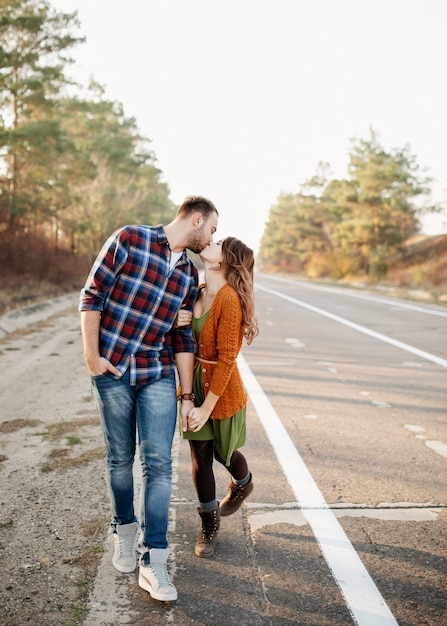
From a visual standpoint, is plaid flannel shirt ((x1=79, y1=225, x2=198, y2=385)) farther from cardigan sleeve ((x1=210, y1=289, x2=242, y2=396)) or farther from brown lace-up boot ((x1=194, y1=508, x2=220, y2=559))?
brown lace-up boot ((x1=194, y1=508, x2=220, y2=559))

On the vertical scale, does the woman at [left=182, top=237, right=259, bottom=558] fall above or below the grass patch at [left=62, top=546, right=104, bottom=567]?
above

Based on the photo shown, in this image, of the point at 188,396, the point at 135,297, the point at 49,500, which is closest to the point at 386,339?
the point at 49,500

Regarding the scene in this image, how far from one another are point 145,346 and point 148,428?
43 cm

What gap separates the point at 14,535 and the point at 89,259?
1199 inches

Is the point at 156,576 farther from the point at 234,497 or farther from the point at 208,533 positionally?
the point at 234,497

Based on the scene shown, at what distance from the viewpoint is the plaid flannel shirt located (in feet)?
10.2

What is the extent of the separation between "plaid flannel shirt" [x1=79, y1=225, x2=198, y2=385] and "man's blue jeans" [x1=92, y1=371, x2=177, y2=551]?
89 mm

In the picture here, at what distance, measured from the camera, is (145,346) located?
3.21 meters

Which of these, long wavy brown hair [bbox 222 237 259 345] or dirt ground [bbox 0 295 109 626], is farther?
long wavy brown hair [bbox 222 237 259 345]

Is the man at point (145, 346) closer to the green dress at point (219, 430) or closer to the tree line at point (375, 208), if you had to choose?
the green dress at point (219, 430)

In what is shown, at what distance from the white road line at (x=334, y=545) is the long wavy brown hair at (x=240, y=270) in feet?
4.52

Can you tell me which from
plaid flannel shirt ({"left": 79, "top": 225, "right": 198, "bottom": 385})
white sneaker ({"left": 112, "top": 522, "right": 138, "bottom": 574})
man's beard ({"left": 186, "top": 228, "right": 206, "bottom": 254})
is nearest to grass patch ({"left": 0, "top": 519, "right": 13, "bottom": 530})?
white sneaker ({"left": 112, "top": 522, "right": 138, "bottom": 574})

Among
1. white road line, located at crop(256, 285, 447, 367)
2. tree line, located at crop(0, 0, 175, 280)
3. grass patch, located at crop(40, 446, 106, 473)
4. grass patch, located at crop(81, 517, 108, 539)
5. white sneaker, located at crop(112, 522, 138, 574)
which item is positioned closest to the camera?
white sneaker, located at crop(112, 522, 138, 574)

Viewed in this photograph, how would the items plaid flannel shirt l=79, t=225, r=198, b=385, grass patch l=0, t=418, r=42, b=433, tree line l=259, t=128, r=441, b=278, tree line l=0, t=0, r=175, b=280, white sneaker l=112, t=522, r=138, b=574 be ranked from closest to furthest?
plaid flannel shirt l=79, t=225, r=198, b=385, white sneaker l=112, t=522, r=138, b=574, grass patch l=0, t=418, r=42, b=433, tree line l=0, t=0, r=175, b=280, tree line l=259, t=128, r=441, b=278
